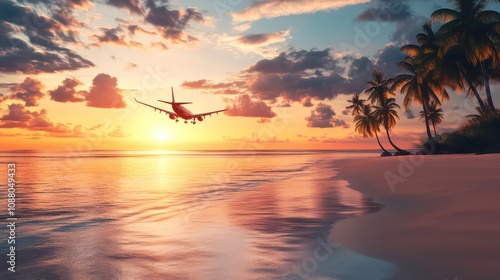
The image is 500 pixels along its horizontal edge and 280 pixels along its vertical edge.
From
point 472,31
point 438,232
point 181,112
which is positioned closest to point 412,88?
point 472,31

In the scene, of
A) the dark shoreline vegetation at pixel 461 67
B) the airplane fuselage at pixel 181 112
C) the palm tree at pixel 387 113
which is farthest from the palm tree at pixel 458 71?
the airplane fuselage at pixel 181 112

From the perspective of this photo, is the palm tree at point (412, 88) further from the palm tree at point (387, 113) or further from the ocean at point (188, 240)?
the ocean at point (188, 240)

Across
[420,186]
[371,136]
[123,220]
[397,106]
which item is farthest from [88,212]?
[371,136]

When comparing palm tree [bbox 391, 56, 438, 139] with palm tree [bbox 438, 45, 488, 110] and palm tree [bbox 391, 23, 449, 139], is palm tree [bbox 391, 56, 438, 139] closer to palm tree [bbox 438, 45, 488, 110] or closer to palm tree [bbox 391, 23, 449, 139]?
palm tree [bbox 391, 23, 449, 139]

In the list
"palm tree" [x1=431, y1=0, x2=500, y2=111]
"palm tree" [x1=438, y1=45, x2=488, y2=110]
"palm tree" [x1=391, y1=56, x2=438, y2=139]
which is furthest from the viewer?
"palm tree" [x1=391, y1=56, x2=438, y2=139]

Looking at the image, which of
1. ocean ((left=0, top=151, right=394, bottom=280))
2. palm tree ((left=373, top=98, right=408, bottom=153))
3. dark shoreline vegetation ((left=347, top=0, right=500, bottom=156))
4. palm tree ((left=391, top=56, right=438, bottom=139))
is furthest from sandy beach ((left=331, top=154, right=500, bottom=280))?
palm tree ((left=373, top=98, right=408, bottom=153))

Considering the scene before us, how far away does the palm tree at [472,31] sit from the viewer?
3219cm

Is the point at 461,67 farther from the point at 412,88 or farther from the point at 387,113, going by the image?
the point at 387,113

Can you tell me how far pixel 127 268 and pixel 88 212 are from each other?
7.92 meters

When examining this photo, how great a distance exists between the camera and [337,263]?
20.1 ft

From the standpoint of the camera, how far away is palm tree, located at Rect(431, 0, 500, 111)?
1267 inches

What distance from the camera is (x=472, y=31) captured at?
33.0 metres

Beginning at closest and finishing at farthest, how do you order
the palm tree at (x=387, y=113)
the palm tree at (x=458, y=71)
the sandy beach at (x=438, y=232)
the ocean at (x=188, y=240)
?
the sandy beach at (x=438, y=232) → the ocean at (x=188, y=240) → the palm tree at (x=458, y=71) → the palm tree at (x=387, y=113)

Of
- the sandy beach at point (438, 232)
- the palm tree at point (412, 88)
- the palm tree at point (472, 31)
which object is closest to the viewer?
the sandy beach at point (438, 232)
